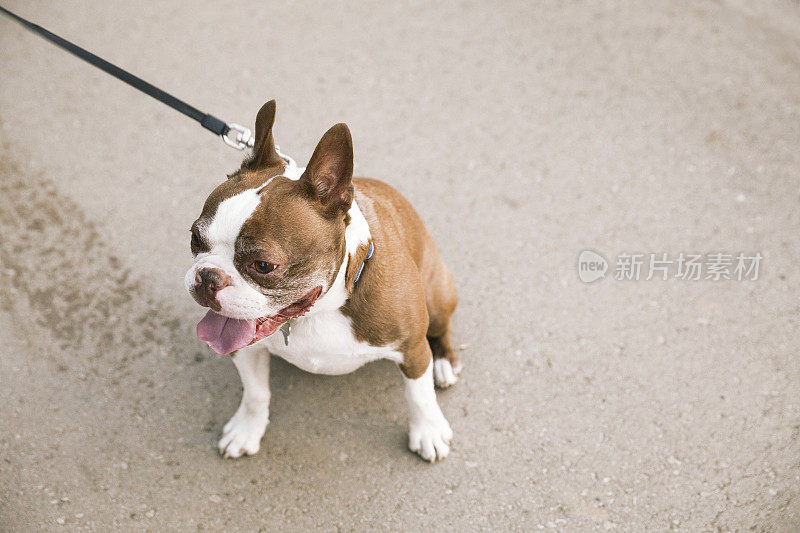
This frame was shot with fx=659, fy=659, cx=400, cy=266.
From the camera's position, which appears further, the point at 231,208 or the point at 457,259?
the point at 457,259

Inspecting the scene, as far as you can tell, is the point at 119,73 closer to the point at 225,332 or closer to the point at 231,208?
the point at 231,208

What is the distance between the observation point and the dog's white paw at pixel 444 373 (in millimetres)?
3350

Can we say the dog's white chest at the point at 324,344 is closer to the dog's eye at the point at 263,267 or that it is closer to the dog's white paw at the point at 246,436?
the dog's eye at the point at 263,267

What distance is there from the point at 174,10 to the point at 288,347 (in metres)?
3.65

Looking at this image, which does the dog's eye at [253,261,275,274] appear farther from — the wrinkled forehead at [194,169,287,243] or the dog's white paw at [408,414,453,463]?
the dog's white paw at [408,414,453,463]

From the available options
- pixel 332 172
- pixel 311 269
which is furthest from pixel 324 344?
pixel 332 172

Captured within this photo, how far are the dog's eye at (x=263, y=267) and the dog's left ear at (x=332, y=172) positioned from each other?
26cm

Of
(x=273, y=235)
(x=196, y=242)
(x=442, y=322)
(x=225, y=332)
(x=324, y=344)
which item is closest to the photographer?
(x=273, y=235)

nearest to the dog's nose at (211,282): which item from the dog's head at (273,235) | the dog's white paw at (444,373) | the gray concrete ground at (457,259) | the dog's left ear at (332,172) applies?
the dog's head at (273,235)

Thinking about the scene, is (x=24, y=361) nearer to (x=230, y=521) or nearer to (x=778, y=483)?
(x=230, y=521)

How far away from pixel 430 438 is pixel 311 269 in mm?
1305

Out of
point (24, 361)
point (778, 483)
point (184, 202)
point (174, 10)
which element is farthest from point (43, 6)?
point (778, 483)

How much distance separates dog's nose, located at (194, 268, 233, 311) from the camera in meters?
2.13

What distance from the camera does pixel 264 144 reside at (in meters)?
2.27
